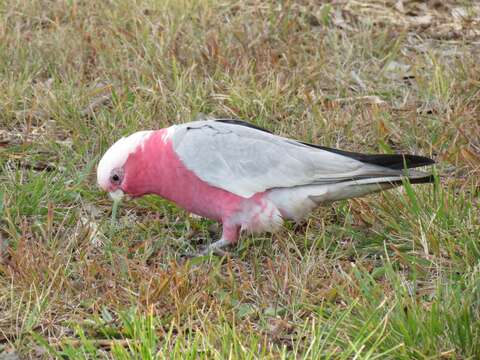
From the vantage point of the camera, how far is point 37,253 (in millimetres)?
3340

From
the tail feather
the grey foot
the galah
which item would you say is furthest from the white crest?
the tail feather

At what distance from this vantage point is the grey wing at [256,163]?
3.62 metres

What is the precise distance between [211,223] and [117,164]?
1.82ft

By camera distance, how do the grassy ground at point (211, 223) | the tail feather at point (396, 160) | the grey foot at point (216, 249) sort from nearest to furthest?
the grassy ground at point (211, 223)
the tail feather at point (396, 160)
the grey foot at point (216, 249)

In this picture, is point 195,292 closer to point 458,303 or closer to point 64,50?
point 458,303

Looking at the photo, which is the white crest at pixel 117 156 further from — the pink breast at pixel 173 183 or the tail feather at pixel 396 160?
the tail feather at pixel 396 160

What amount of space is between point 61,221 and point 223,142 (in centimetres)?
81

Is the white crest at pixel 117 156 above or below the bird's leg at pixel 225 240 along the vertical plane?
above

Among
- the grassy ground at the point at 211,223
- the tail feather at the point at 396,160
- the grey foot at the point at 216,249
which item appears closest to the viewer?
the grassy ground at the point at 211,223

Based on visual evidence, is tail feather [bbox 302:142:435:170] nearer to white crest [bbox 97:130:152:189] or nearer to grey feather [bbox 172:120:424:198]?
grey feather [bbox 172:120:424:198]

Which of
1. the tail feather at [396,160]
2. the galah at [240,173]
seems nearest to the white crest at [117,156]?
the galah at [240,173]

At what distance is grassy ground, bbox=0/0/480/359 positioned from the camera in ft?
9.30

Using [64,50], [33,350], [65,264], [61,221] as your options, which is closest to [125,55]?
[64,50]

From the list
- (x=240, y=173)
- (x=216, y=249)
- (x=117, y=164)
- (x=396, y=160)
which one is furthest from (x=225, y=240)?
(x=396, y=160)
